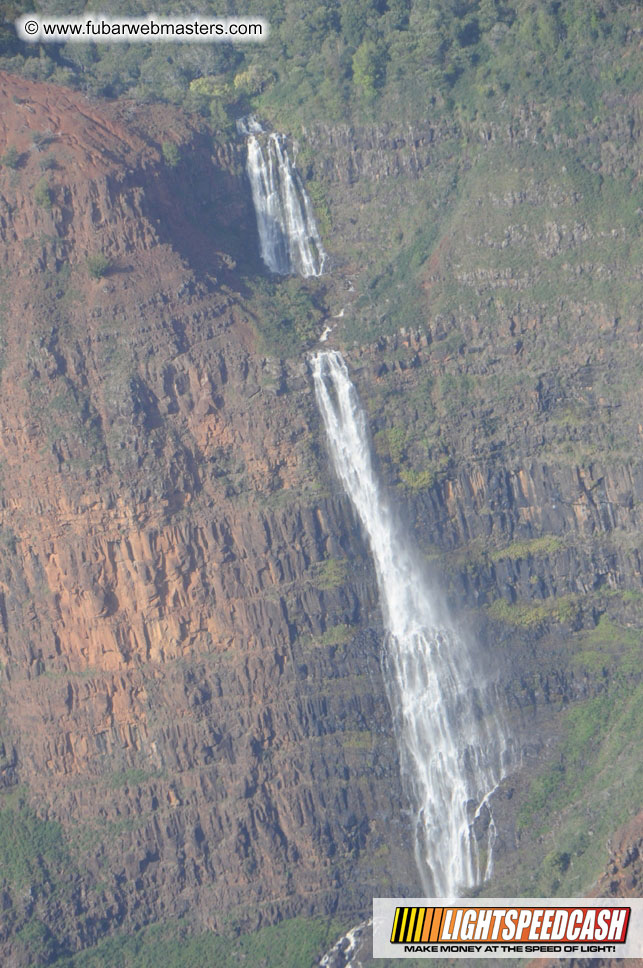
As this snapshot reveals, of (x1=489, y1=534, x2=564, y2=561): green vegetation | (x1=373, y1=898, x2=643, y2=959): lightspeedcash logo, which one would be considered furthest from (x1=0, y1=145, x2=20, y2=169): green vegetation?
(x1=373, y1=898, x2=643, y2=959): lightspeedcash logo

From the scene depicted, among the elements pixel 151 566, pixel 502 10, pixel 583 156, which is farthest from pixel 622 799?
pixel 502 10

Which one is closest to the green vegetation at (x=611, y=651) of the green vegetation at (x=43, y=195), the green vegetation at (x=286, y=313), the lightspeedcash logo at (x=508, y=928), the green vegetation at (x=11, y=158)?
the lightspeedcash logo at (x=508, y=928)

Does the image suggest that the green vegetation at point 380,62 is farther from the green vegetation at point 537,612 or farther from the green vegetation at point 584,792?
the green vegetation at point 584,792

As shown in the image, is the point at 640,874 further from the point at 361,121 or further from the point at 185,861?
the point at 361,121

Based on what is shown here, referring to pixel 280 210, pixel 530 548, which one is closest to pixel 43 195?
pixel 280 210

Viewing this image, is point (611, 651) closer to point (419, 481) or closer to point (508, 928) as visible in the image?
point (419, 481)

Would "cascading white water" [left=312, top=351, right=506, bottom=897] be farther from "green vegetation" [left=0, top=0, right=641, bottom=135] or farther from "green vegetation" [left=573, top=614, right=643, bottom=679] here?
"green vegetation" [left=0, top=0, right=641, bottom=135]
